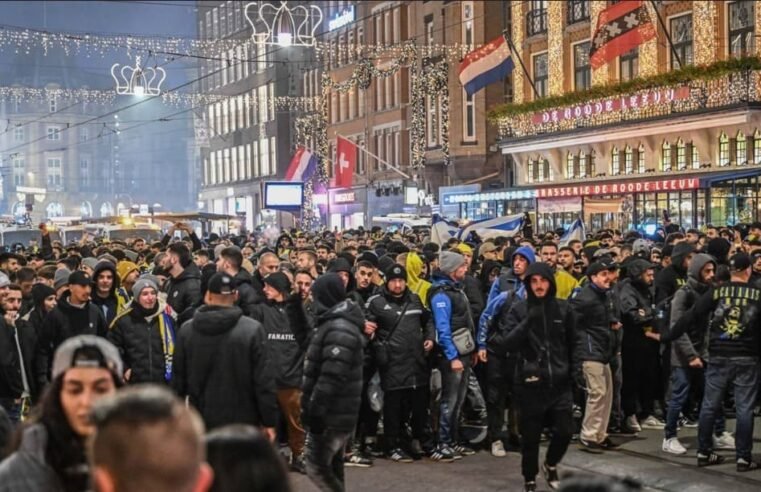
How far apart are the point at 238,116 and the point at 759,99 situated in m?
59.8

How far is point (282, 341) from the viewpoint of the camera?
10852 millimetres

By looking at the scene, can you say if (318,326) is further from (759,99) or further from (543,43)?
(543,43)

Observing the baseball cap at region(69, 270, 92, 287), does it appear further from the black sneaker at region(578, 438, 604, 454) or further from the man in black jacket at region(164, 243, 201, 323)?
the black sneaker at region(578, 438, 604, 454)

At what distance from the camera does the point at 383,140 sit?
190ft

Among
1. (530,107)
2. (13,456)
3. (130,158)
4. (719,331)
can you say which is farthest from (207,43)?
(130,158)

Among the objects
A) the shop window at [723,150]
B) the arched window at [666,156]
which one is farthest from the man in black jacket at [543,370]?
the arched window at [666,156]

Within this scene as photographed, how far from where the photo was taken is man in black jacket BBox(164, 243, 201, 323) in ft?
39.8

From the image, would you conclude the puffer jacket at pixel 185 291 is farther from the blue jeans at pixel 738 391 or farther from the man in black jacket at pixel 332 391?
the blue jeans at pixel 738 391

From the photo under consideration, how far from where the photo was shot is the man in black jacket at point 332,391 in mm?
8422

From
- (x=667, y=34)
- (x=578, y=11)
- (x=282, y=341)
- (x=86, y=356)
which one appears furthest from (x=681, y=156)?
(x=86, y=356)

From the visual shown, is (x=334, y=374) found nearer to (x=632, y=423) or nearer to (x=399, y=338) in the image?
(x=399, y=338)

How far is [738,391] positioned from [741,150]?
2226cm

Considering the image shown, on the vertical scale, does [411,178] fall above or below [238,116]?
below

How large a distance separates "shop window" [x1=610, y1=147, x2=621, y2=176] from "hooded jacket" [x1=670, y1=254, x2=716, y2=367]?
25850 mm
